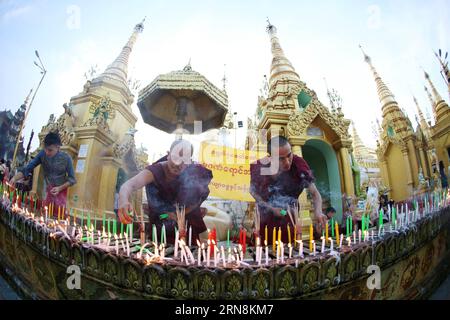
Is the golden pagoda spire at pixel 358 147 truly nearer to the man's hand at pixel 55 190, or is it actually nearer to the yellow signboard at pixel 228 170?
the yellow signboard at pixel 228 170

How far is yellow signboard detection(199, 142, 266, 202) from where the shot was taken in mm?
4043

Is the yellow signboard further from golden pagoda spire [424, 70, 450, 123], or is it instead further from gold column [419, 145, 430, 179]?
golden pagoda spire [424, 70, 450, 123]

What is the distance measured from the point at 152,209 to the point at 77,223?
3.51 ft

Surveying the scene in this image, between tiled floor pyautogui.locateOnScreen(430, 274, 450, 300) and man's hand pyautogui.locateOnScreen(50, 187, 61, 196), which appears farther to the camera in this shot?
man's hand pyautogui.locateOnScreen(50, 187, 61, 196)

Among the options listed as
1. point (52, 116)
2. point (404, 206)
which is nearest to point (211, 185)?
point (52, 116)

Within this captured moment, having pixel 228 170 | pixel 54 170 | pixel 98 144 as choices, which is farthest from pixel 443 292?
pixel 54 170

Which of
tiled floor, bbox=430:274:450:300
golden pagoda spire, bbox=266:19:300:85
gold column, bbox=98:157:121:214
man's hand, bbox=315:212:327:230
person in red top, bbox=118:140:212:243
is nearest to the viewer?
tiled floor, bbox=430:274:450:300

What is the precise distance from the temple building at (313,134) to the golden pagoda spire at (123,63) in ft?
8.35

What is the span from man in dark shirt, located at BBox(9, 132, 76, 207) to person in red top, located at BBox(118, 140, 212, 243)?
1012 millimetres

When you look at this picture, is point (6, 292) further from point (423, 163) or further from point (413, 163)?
point (423, 163)

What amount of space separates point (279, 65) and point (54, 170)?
521cm

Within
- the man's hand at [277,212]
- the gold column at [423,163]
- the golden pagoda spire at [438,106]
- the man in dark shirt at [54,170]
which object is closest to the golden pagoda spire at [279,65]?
the golden pagoda spire at [438,106]

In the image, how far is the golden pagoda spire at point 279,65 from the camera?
5461mm

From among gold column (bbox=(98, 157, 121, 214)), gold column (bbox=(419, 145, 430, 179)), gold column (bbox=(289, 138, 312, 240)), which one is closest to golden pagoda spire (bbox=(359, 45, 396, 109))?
gold column (bbox=(419, 145, 430, 179))
